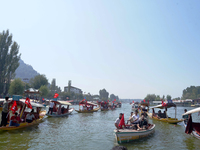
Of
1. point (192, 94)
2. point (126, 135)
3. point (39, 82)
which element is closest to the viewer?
point (126, 135)

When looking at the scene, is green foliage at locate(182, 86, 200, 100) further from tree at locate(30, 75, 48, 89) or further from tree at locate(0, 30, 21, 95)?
tree at locate(0, 30, 21, 95)

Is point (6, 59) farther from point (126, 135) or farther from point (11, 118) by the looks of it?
point (126, 135)

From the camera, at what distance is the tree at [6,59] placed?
4812cm

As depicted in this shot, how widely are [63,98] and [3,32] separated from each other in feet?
252

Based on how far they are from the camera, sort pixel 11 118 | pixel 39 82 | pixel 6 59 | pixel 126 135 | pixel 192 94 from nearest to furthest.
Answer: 1. pixel 126 135
2. pixel 11 118
3. pixel 6 59
4. pixel 39 82
5. pixel 192 94

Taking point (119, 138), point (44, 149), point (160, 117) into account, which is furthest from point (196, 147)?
point (160, 117)

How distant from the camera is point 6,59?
48.7 m

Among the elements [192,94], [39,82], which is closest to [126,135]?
[39,82]

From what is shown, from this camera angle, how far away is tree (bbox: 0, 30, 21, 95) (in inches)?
1895

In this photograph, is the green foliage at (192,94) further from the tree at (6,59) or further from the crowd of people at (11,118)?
the crowd of people at (11,118)

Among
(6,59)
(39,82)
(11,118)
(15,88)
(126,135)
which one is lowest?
(126,135)

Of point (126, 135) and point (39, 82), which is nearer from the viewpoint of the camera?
point (126, 135)

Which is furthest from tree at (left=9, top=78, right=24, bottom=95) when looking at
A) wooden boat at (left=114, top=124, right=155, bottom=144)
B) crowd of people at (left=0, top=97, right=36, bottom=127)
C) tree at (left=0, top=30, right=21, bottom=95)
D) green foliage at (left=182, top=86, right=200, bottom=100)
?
green foliage at (left=182, top=86, right=200, bottom=100)

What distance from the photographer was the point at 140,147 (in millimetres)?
11070
